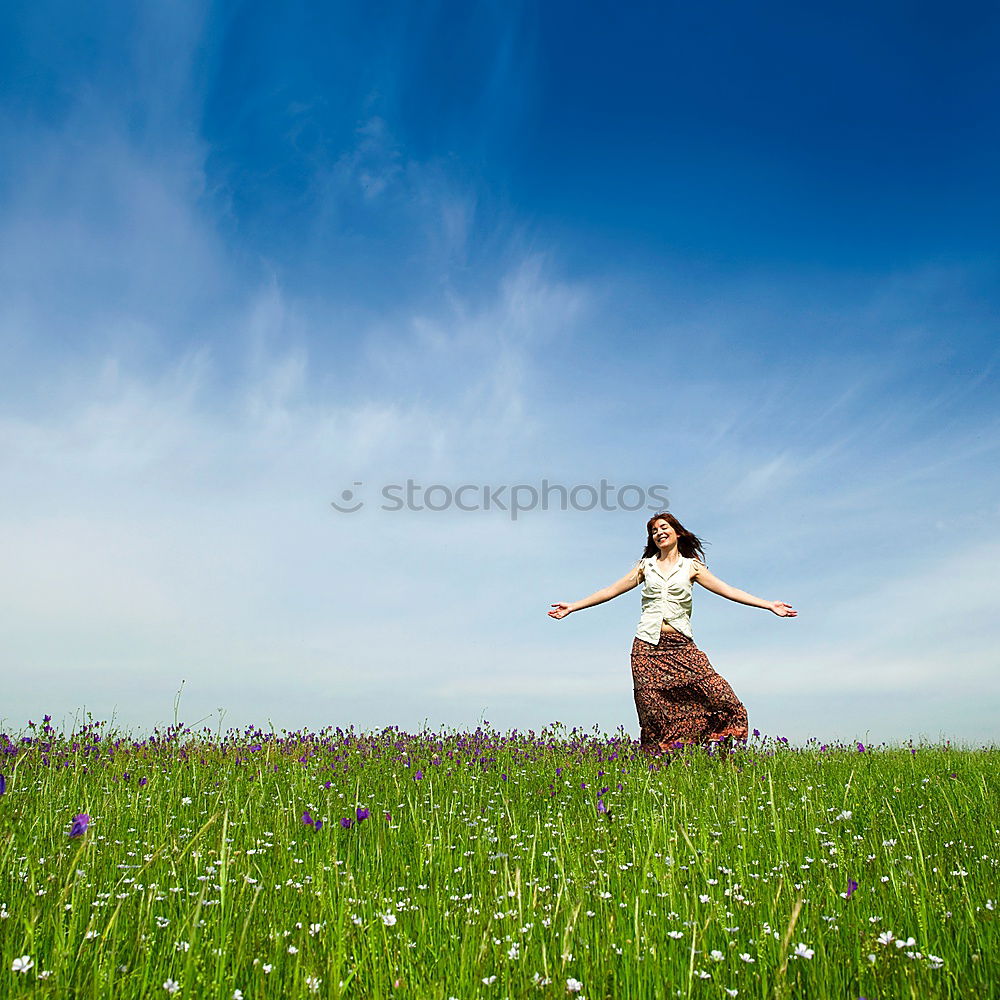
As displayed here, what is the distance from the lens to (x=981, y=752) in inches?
508

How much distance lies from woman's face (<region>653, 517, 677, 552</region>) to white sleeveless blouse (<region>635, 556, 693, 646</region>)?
325 millimetres

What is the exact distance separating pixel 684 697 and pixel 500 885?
255 inches

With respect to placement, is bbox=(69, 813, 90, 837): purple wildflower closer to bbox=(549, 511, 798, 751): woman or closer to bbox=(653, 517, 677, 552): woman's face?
bbox=(549, 511, 798, 751): woman

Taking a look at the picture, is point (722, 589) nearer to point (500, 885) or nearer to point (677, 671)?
point (677, 671)

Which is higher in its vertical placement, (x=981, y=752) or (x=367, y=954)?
(x=981, y=752)

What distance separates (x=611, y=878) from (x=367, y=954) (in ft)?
6.23

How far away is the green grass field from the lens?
3359 millimetres

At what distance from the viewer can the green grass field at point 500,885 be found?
3359mm

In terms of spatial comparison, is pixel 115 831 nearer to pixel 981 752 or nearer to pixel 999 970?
pixel 999 970

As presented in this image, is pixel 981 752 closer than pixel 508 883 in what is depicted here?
No

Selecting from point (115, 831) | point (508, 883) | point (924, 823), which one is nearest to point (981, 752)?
point (924, 823)

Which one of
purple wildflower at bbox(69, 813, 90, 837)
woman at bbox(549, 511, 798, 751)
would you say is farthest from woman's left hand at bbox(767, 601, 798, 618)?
purple wildflower at bbox(69, 813, 90, 837)

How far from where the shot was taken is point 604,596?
37.0ft

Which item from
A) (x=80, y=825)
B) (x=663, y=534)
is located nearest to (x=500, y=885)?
(x=80, y=825)
